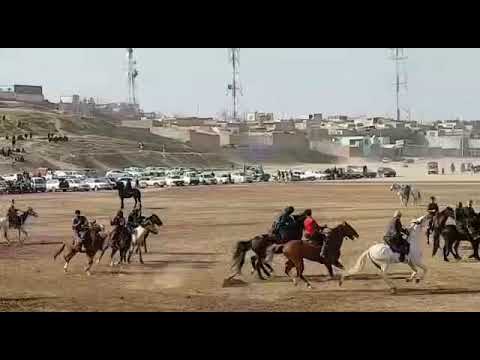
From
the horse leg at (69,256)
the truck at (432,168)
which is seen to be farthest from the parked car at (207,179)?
the truck at (432,168)

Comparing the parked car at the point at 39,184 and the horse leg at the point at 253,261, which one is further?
the parked car at the point at 39,184

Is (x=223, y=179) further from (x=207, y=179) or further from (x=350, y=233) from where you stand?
(x=350, y=233)

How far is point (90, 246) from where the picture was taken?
6254 millimetres

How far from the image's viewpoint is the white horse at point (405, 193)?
6.33 meters

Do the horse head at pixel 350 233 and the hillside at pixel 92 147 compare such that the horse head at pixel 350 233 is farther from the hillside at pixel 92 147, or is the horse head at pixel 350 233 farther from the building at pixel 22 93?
the building at pixel 22 93

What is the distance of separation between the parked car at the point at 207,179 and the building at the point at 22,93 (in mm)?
1598

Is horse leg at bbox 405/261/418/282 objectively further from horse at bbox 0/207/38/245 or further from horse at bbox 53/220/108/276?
horse at bbox 0/207/38/245

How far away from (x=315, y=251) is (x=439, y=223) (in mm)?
1157

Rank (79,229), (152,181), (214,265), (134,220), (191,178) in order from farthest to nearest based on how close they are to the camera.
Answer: (191,178) → (152,181) → (134,220) → (79,229) → (214,265)

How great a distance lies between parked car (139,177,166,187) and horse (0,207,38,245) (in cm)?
98

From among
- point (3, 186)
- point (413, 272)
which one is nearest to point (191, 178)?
point (3, 186)

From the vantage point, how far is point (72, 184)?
6.60 meters
